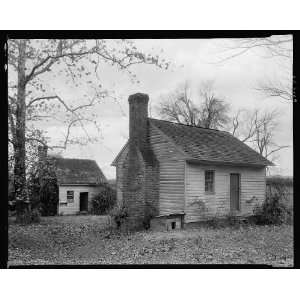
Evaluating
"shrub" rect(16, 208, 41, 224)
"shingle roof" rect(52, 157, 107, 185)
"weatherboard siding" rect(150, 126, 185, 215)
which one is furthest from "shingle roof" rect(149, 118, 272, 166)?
"shingle roof" rect(52, 157, 107, 185)

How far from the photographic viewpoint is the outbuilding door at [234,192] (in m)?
14.4

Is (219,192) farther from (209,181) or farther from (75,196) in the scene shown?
(75,196)

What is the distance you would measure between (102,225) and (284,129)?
867 cm

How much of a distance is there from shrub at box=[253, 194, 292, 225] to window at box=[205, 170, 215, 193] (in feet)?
6.39

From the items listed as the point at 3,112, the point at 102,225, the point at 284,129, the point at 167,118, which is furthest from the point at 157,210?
the point at 3,112

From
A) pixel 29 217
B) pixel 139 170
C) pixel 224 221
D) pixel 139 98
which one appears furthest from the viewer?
pixel 139 170

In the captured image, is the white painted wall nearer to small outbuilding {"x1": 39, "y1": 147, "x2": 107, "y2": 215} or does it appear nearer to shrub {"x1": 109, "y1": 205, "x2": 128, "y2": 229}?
small outbuilding {"x1": 39, "y1": 147, "x2": 107, "y2": 215}

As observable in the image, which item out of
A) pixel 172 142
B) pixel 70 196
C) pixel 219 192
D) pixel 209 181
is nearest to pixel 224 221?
pixel 219 192

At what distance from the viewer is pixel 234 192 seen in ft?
48.2

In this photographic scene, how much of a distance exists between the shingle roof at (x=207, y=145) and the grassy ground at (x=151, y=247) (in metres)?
3.18

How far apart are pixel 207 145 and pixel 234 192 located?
2.32m

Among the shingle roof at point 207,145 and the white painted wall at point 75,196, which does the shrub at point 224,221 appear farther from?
the white painted wall at point 75,196

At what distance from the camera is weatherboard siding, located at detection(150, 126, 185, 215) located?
525 inches

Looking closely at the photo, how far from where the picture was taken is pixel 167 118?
49.1ft
